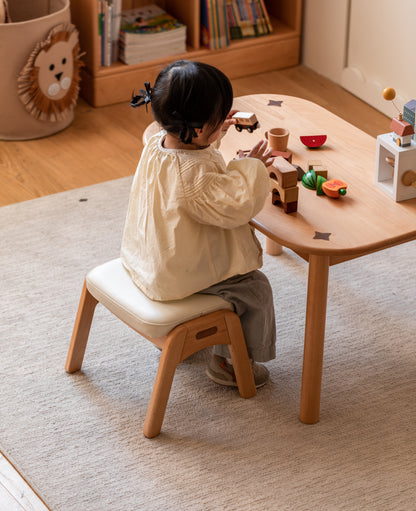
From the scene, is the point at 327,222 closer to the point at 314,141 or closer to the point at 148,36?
the point at 314,141

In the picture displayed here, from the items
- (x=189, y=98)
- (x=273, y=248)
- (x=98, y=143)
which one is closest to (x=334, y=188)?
(x=189, y=98)

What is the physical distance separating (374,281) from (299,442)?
71 centimetres

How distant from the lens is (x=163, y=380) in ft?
6.24

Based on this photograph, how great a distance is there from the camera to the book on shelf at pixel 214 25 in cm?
361

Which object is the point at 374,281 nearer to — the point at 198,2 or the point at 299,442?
the point at 299,442

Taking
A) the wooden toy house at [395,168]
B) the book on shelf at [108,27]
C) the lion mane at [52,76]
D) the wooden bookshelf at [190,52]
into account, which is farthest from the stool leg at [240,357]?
the book on shelf at [108,27]

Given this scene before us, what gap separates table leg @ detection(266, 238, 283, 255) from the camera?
2.62m

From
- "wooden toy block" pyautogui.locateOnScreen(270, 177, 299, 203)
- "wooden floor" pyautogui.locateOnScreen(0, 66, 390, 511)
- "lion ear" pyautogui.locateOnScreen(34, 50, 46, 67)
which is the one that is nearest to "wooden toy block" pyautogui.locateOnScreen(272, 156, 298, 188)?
"wooden toy block" pyautogui.locateOnScreen(270, 177, 299, 203)

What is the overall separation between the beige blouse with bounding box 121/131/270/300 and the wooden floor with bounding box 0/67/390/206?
1174mm

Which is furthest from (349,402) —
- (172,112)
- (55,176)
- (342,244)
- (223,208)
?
(55,176)

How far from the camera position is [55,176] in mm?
3098

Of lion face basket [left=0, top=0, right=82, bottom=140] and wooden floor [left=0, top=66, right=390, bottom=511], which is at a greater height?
lion face basket [left=0, top=0, right=82, bottom=140]

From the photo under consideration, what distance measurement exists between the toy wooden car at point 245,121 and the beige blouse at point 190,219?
1.01 feet

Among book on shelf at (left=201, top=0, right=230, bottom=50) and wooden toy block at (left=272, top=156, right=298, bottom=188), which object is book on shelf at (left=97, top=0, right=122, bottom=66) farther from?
wooden toy block at (left=272, top=156, right=298, bottom=188)
